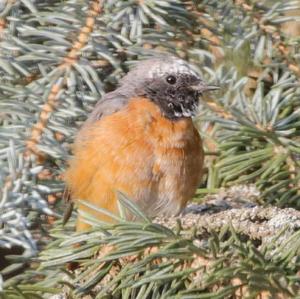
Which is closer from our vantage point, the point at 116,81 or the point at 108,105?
the point at 116,81

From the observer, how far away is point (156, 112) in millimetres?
3303

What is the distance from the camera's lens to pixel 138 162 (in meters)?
3.05

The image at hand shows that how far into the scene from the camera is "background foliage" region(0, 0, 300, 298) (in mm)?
2340

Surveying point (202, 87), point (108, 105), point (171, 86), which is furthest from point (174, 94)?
point (108, 105)

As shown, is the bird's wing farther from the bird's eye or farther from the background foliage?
the bird's eye

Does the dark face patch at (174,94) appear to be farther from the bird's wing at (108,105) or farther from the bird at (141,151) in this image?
the bird's wing at (108,105)

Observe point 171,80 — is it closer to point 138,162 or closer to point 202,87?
point 202,87

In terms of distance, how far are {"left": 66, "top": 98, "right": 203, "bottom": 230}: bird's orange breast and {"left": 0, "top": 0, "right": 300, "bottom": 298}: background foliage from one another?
94 millimetres

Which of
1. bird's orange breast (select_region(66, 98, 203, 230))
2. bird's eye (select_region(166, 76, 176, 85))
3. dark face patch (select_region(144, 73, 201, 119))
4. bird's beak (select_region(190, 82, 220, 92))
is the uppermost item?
bird's beak (select_region(190, 82, 220, 92))

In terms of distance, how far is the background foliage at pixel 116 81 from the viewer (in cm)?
234

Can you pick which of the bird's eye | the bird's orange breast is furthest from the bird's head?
the bird's orange breast

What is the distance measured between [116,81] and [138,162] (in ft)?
1.06

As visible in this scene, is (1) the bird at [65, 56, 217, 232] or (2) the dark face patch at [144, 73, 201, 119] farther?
(2) the dark face patch at [144, 73, 201, 119]

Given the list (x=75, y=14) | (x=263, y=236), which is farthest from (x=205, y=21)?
(x=263, y=236)
